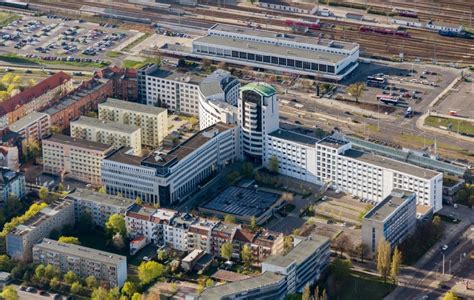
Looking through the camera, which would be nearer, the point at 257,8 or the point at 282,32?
the point at 282,32

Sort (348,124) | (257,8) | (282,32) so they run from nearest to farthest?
(348,124) < (282,32) < (257,8)

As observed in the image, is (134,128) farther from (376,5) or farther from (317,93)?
(376,5)

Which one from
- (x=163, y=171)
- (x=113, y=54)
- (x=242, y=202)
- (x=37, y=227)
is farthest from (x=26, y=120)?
(x=113, y=54)

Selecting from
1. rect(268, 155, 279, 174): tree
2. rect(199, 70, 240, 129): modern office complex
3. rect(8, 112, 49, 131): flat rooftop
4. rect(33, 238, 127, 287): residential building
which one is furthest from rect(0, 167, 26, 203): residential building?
rect(268, 155, 279, 174): tree

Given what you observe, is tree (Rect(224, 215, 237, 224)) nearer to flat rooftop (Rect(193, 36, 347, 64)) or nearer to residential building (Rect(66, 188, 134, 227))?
residential building (Rect(66, 188, 134, 227))

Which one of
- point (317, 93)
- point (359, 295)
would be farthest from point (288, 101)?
point (359, 295)

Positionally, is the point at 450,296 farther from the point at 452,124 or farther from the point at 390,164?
the point at 452,124
